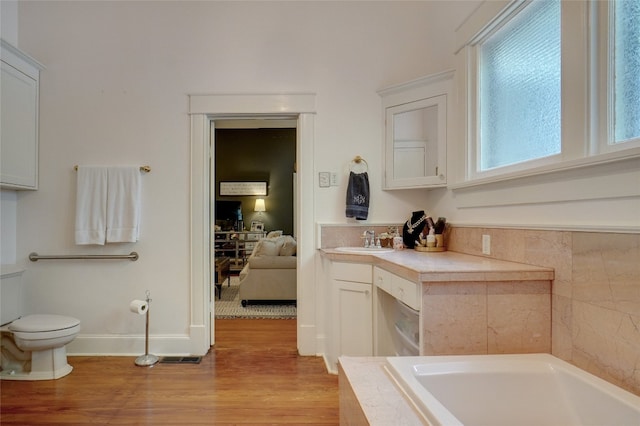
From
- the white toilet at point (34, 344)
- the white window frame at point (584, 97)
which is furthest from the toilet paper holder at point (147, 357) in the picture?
the white window frame at point (584, 97)

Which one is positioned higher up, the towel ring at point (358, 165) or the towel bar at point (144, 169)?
the towel ring at point (358, 165)

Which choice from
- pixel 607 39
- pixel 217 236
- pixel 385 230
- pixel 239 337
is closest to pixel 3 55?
pixel 239 337

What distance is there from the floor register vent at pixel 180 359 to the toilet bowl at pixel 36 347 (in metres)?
0.63

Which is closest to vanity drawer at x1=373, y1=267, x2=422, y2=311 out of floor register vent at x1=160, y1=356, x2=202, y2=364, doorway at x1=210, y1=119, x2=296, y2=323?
floor register vent at x1=160, y1=356, x2=202, y2=364

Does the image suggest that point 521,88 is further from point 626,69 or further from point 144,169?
point 144,169

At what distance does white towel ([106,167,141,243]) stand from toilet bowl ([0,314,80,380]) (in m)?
0.69

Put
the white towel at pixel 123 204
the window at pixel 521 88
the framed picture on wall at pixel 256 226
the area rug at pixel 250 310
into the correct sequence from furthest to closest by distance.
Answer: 1. the framed picture on wall at pixel 256 226
2. the area rug at pixel 250 310
3. the white towel at pixel 123 204
4. the window at pixel 521 88

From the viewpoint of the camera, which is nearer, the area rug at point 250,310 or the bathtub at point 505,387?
the bathtub at point 505,387

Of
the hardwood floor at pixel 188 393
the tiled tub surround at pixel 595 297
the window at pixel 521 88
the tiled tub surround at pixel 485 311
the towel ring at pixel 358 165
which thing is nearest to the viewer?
the tiled tub surround at pixel 595 297

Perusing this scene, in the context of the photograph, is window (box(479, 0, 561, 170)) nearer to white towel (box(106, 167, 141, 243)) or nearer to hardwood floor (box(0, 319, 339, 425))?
hardwood floor (box(0, 319, 339, 425))

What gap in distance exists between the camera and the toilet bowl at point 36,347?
215 centimetres

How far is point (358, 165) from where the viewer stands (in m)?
2.70

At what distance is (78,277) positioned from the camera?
2631 mm

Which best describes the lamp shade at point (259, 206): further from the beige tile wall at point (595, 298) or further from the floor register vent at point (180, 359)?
the beige tile wall at point (595, 298)
